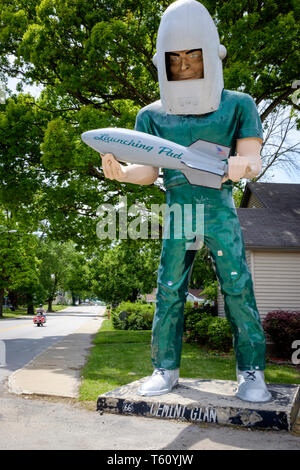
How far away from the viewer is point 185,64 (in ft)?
11.2

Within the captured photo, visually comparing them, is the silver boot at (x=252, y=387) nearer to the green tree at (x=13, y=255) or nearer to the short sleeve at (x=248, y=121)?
the short sleeve at (x=248, y=121)

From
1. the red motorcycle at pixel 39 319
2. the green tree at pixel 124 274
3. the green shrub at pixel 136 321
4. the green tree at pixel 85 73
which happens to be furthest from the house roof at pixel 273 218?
the green tree at pixel 124 274

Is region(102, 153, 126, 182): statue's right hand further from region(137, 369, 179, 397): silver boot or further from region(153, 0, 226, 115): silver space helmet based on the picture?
region(137, 369, 179, 397): silver boot

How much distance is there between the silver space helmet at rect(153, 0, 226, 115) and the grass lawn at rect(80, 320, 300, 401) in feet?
9.92

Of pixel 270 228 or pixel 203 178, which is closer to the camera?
pixel 203 178

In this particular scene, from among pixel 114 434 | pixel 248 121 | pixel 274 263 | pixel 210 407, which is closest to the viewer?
pixel 114 434

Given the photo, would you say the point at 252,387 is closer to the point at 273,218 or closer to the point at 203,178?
the point at 203,178

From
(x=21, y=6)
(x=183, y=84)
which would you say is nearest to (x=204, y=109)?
(x=183, y=84)

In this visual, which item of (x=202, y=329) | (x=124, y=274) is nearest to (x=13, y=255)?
(x=124, y=274)

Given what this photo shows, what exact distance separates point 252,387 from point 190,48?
2.70 metres

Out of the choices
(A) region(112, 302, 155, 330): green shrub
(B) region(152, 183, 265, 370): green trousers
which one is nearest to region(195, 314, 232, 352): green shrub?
(B) region(152, 183, 265, 370): green trousers

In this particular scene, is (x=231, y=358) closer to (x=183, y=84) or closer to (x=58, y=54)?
(x=183, y=84)

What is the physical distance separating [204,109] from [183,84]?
266mm

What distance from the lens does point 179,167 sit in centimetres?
320
